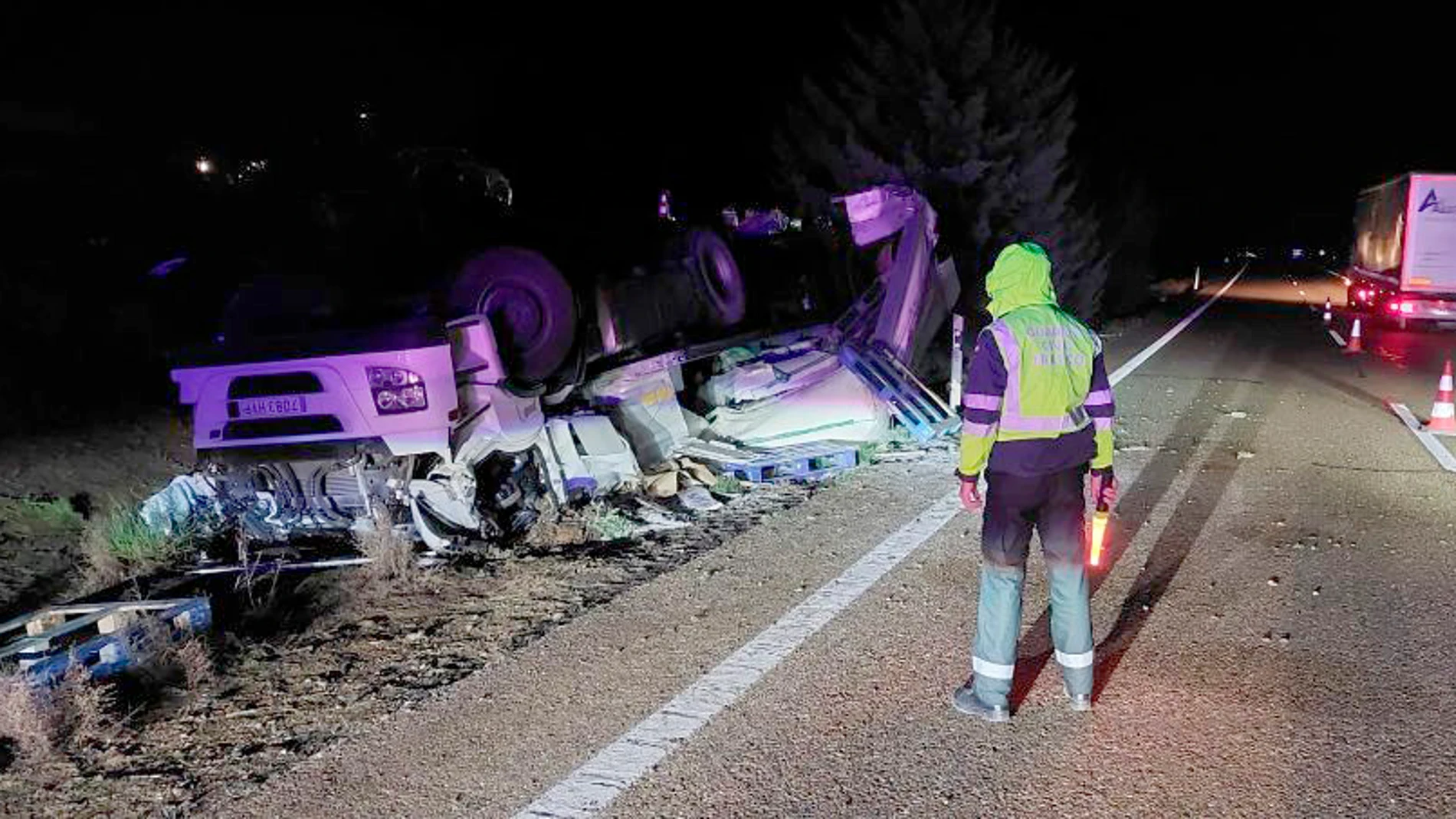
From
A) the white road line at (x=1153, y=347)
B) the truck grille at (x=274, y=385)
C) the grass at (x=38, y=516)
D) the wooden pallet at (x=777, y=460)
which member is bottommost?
the white road line at (x=1153, y=347)

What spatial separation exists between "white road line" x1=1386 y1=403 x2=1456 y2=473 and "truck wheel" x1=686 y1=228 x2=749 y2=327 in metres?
5.49

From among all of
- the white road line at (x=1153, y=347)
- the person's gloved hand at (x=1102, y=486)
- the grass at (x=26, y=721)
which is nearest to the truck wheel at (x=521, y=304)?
the grass at (x=26, y=721)

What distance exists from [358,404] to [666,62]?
15162mm

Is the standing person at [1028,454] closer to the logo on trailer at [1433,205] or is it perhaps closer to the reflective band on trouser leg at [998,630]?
the reflective band on trouser leg at [998,630]

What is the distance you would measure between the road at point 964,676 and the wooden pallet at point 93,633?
1.27m

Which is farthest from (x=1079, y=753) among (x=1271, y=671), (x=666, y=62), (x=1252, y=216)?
(x=1252, y=216)

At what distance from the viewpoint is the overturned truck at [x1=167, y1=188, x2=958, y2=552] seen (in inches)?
225

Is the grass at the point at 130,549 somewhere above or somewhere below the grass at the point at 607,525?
above

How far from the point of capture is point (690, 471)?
7.28 metres

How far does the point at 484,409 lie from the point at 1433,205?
18.6m

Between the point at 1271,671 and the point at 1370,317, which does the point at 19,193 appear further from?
the point at 1370,317

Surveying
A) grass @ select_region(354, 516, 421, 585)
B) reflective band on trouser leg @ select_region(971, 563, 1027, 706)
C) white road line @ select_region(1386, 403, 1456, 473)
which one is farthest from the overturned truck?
white road line @ select_region(1386, 403, 1456, 473)

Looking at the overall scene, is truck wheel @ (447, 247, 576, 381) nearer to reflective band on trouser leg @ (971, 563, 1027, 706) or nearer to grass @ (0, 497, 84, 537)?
grass @ (0, 497, 84, 537)

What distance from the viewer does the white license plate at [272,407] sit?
5789 mm
